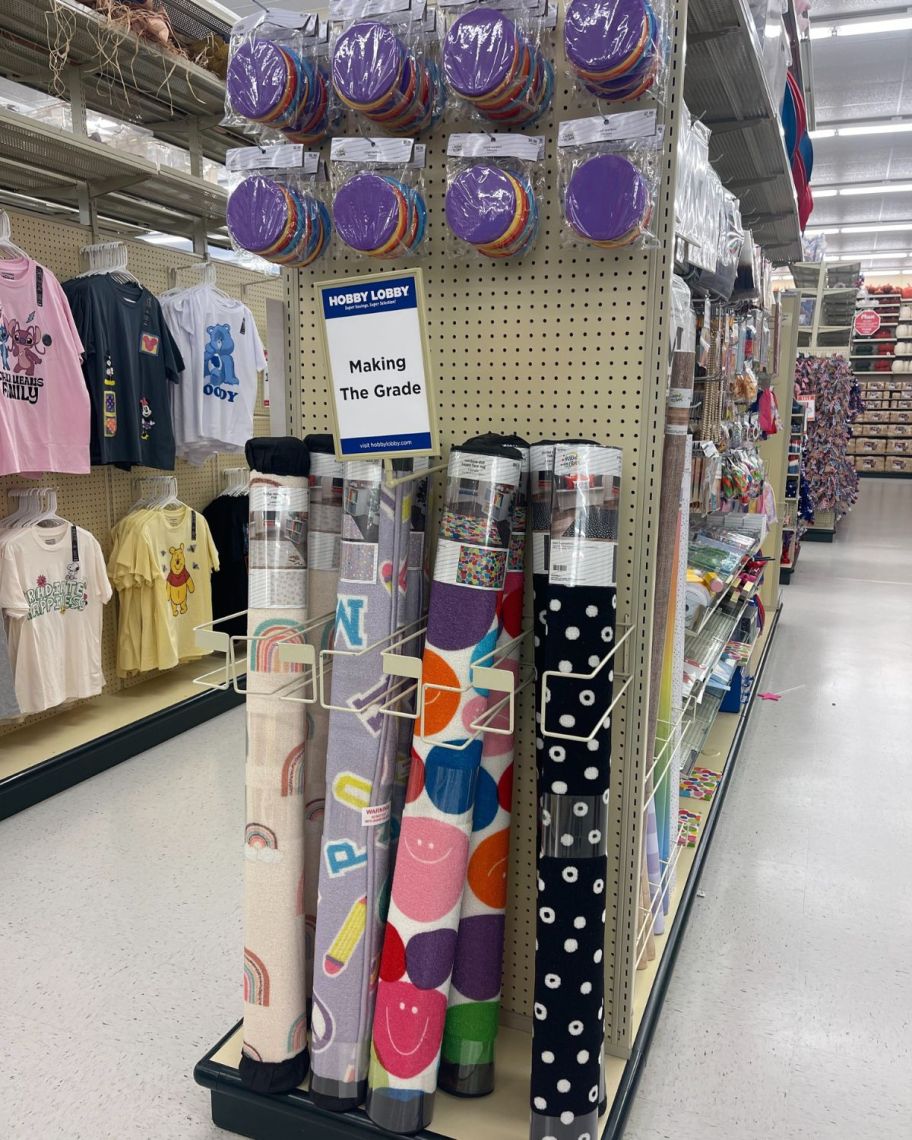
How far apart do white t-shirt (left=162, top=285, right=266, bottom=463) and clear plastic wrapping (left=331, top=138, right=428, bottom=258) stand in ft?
8.35

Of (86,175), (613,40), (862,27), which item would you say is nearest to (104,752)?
(86,175)

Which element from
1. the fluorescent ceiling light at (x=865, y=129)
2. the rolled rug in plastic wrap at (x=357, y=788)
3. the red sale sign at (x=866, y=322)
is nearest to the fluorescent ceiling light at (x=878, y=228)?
the red sale sign at (x=866, y=322)

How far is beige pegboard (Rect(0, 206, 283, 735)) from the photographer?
11.6 ft

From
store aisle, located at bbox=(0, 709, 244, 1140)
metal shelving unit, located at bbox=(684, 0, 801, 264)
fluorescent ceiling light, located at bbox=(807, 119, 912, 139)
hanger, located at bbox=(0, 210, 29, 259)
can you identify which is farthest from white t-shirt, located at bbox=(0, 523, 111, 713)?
fluorescent ceiling light, located at bbox=(807, 119, 912, 139)

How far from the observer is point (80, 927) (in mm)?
2451

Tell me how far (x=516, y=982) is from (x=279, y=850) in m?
0.69

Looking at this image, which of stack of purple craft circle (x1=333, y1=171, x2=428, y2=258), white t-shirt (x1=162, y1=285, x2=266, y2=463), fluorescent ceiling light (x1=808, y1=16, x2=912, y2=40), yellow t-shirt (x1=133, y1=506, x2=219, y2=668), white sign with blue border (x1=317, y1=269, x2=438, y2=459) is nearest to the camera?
white sign with blue border (x1=317, y1=269, x2=438, y2=459)

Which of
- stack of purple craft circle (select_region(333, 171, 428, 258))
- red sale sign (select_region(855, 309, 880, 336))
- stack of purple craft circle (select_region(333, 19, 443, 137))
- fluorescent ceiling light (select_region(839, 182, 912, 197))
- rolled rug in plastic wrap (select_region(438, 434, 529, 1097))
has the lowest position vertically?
rolled rug in plastic wrap (select_region(438, 434, 529, 1097))

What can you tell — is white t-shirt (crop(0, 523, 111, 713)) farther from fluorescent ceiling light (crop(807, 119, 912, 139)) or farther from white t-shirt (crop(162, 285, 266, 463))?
fluorescent ceiling light (crop(807, 119, 912, 139))

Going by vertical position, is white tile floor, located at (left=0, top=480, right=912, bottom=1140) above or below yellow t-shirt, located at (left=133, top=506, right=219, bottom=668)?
below

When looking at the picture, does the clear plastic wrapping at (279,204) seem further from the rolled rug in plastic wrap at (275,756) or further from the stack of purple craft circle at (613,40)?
the stack of purple craft circle at (613,40)

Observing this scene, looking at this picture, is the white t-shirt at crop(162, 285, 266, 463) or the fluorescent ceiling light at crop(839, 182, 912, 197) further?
the fluorescent ceiling light at crop(839, 182, 912, 197)

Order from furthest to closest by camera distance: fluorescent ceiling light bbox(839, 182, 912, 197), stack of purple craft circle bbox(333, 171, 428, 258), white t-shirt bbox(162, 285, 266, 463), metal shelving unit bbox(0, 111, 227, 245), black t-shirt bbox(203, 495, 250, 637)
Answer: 1. fluorescent ceiling light bbox(839, 182, 912, 197)
2. black t-shirt bbox(203, 495, 250, 637)
3. white t-shirt bbox(162, 285, 266, 463)
4. metal shelving unit bbox(0, 111, 227, 245)
5. stack of purple craft circle bbox(333, 171, 428, 258)

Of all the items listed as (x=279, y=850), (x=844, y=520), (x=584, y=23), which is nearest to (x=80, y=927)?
(x=279, y=850)
